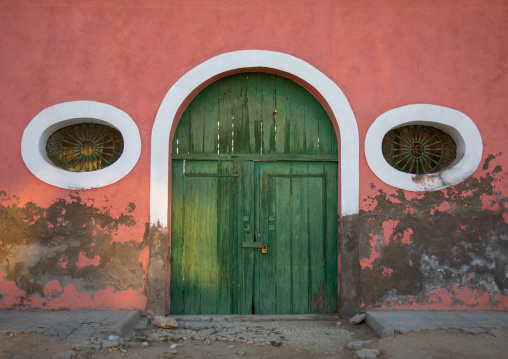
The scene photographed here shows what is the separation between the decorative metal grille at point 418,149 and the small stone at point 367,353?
2112 millimetres

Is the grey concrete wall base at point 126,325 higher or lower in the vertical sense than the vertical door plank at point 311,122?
lower

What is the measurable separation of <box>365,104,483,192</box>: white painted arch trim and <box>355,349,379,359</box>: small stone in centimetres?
181

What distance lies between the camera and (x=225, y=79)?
5.07 m

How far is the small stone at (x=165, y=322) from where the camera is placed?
445cm

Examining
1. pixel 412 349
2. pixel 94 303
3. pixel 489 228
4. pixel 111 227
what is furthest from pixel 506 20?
pixel 94 303

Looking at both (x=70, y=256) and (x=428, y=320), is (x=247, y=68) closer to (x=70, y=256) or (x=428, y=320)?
(x=70, y=256)

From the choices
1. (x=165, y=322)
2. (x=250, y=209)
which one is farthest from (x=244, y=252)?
(x=165, y=322)

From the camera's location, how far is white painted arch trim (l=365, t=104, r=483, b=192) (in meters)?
4.75

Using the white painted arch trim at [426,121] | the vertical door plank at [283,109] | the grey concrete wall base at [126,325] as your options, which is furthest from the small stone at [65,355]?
the white painted arch trim at [426,121]

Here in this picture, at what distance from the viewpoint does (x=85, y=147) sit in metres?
4.91

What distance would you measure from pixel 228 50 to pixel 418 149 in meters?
2.38

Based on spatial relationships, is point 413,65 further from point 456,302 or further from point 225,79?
point 456,302

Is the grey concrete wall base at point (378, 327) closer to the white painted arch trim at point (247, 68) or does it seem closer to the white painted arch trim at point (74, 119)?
the white painted arch trim at point (247, 68)

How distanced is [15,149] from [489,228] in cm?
512
